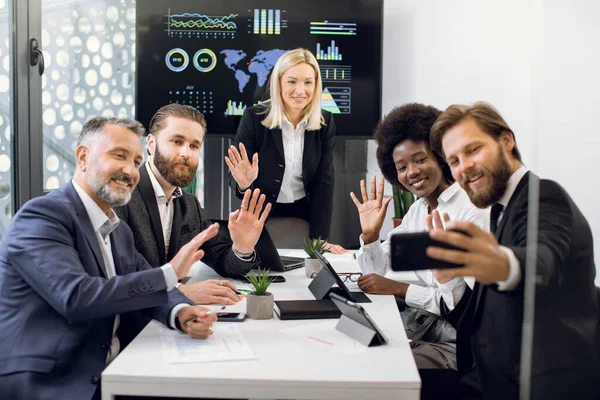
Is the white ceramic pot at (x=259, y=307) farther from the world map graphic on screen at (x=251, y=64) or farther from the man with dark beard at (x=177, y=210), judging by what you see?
the world map graphic on screen at (x=251, y=64)

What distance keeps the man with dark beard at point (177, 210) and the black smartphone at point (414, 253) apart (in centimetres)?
108

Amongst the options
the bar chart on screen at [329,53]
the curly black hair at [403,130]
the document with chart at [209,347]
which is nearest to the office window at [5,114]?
the bar chart on screen at [329,53]

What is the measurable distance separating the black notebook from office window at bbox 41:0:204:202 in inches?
122

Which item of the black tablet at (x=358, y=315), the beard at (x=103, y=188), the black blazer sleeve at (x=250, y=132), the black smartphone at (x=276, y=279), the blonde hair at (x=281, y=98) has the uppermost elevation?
the blonde hair at (x=281, y=98)

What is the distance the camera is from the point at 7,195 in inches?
152

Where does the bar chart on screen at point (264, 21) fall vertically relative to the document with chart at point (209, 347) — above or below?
above

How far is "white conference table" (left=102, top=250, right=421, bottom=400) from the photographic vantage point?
4.37ft

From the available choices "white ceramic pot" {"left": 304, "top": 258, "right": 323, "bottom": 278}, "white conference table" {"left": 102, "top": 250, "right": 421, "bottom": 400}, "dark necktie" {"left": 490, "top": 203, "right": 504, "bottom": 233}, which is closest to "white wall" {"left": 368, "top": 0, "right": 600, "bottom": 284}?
"dark necktie" {"left": 490, "top": 203, "right": 504, "bottom": 233}

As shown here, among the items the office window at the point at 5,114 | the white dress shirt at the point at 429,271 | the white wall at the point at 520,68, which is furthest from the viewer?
the office window at the point at 5,114

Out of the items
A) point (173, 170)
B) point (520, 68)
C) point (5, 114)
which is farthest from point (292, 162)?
point (5, 114)

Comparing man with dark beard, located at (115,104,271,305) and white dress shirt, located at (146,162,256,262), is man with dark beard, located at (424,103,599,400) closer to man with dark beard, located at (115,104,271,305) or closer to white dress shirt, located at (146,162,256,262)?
man with dark beard, located at (115,104,271,305)

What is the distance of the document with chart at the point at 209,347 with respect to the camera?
1.46 meters

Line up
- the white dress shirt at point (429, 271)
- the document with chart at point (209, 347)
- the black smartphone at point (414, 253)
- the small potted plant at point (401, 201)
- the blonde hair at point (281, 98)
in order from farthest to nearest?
the small potted plant at point (401, 201) < the blonde hair at point (281, 98) < the white dress shirt at point (429, 271) < the document with chart at point (209, 347) < the black smartphone at point (414, 253)

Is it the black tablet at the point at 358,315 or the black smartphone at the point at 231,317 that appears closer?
the black tablet at the point at 358,315
